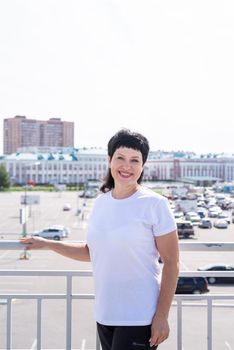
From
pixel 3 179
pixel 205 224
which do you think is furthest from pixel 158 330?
pixel 3 179

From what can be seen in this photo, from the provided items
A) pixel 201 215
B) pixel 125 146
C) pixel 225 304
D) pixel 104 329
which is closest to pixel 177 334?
pixel 225 304

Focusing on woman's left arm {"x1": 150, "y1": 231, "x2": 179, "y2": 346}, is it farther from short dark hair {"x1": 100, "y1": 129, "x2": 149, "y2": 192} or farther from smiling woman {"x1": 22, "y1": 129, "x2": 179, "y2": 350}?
short dark hair {"x1": 100, "y1": 129, "x2": 149, "y2": 192}

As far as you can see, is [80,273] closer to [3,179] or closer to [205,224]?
[205,224]

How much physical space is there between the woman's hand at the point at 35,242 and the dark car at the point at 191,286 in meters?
0.83

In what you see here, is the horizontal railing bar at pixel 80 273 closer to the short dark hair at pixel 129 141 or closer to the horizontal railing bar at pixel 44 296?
the horizontal railing bar at pixel 44 296

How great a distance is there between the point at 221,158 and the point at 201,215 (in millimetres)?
69205

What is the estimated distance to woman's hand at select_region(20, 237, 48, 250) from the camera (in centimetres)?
209

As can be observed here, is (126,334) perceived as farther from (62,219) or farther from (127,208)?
Result: (62,219)

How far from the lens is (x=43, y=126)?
12494cm

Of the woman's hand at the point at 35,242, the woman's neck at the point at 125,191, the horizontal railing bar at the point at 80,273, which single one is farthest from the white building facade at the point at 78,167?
the woman's neck at the point at 125,191

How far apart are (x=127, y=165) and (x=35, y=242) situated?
578 millimetres

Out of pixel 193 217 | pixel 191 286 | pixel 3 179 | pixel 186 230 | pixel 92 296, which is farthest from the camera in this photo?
pixel 3 179

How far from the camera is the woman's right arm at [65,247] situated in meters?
2.05

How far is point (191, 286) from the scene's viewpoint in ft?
9.22
